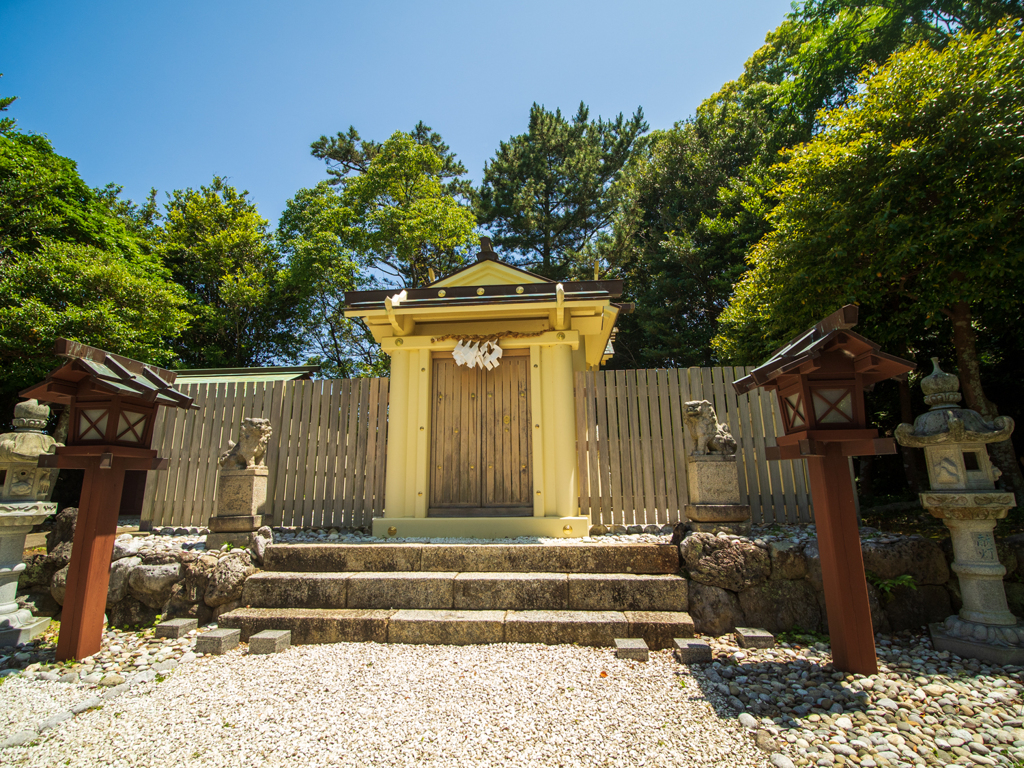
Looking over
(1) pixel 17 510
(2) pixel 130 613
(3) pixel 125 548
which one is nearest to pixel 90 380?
(1) pixel 17 510

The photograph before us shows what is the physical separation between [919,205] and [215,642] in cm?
881

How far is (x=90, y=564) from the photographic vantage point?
401 cm

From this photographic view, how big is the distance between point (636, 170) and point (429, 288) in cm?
1651

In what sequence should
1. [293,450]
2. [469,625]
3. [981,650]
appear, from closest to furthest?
[981,650] < [469,625] < [293,450]

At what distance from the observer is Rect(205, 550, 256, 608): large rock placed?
183 inches

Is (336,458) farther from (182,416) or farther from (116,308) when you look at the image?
(116,308)

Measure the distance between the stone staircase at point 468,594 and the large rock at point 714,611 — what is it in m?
0.12

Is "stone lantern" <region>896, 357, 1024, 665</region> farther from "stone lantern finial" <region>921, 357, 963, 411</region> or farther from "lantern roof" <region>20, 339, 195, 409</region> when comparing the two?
"lantern roof" <region>20, 339, 195, 409</region>

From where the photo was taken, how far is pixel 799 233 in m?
6.58

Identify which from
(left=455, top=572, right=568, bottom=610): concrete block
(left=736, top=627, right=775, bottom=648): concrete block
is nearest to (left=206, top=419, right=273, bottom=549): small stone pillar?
(left=455, top=572, right=568, bottom=610): concrete block

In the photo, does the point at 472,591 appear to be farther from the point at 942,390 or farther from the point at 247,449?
the point at 942,390

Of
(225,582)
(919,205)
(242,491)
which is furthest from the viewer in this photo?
(919,205)

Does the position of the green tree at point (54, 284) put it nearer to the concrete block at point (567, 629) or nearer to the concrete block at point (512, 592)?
the concrete block at point (512, 592)

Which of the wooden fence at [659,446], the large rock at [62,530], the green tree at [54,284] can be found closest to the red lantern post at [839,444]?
the wooden fence at [659,446]
